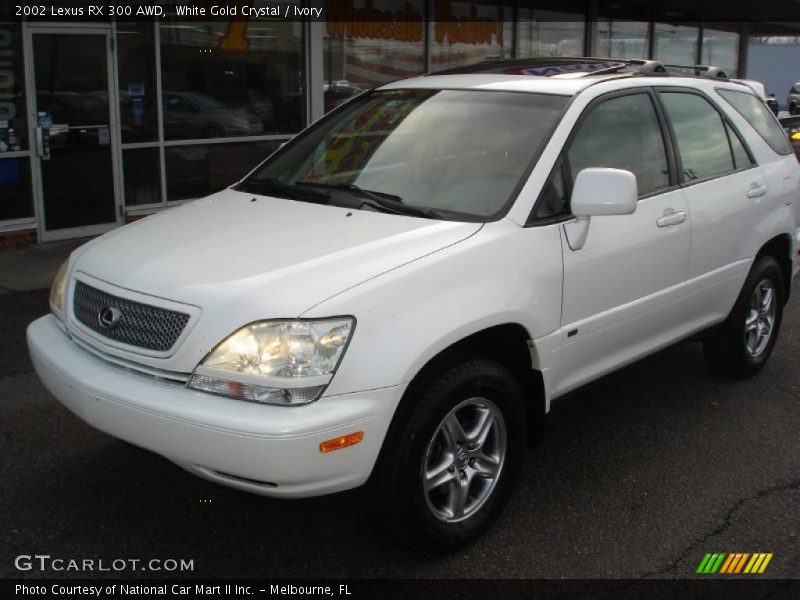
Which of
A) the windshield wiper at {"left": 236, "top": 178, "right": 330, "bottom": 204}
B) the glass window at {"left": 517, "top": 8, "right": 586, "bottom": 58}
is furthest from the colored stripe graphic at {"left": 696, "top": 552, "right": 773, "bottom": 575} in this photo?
the glass window at {"left": 517, "top": 8, "right": 586, "bottom": 58}

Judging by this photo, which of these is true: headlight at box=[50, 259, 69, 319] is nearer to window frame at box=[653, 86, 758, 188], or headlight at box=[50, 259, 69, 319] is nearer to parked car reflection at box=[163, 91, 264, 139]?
window frame at box=[653, 86, 758, 188]

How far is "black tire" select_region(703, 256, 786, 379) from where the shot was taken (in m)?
5.25

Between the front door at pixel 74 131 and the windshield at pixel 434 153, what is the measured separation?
5.31 m

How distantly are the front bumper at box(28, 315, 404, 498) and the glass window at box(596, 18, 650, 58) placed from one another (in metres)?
15.2

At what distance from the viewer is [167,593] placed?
3.25m

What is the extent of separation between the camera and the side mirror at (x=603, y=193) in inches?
144

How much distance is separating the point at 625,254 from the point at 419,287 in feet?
4.24

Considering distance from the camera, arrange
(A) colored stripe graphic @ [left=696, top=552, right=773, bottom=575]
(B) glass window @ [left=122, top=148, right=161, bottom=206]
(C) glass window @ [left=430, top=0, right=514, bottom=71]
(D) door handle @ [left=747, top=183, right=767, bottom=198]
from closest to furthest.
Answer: (A) colored stripe graphic @ [left=696, top=552, right=773, bottom=575] → (D) door handle @ [left=747, top=183, right=767, bottom=198] → (B) glass window @ [left=122, top=148, right=161, bottom=206] → (C) glass window @ [left=430, top=0, right=514, bottom=71]

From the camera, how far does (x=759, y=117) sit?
5.55m

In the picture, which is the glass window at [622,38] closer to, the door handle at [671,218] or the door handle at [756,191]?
the door handle at [756,191]

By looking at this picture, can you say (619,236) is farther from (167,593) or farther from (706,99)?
(167,593)

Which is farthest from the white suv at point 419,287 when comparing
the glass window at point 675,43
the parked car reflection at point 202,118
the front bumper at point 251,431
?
the glass window at point 675,43

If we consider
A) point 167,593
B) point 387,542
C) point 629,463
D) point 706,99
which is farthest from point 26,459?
point 706,99

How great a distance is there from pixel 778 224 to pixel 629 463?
195 cm
